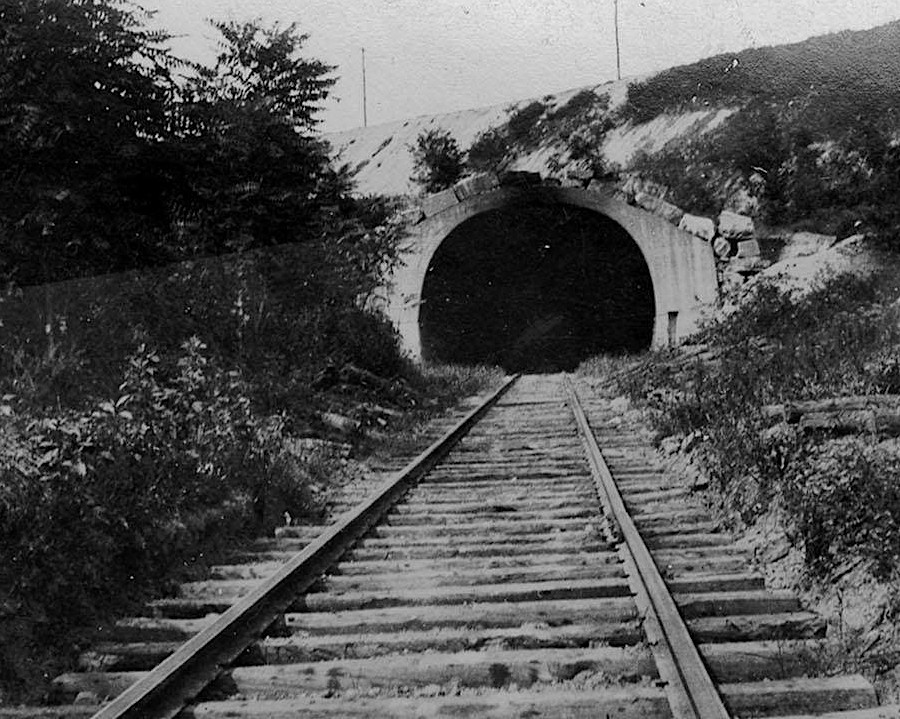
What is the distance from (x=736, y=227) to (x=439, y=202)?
22.3 feet

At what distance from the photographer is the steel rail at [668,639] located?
2.63 m

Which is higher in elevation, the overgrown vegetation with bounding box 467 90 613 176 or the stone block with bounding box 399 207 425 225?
the overgrown vegetation with bounding box 467 90 613 176

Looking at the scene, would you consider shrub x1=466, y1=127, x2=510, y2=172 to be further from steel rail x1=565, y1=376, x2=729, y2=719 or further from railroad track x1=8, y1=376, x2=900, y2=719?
steel rail x1=565, y1=376, x2=729, y2=719

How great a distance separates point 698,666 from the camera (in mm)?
2895

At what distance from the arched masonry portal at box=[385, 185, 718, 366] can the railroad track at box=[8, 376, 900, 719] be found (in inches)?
551

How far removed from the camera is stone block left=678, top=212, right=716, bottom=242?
18.8 meters

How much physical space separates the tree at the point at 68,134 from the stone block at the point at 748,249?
1351 cm

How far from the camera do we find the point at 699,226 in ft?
62.1

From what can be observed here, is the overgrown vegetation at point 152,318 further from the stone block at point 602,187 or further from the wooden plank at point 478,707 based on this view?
the stone block at point 602,187

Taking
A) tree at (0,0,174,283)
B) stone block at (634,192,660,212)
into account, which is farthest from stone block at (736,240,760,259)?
tree at (0,0,174,283)

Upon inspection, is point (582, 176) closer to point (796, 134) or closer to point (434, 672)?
point (796, 134)

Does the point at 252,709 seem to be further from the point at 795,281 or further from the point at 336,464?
the point at 795,281

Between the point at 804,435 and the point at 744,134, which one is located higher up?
the point at 744,134

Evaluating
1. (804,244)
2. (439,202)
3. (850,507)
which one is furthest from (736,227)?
(850,507)
